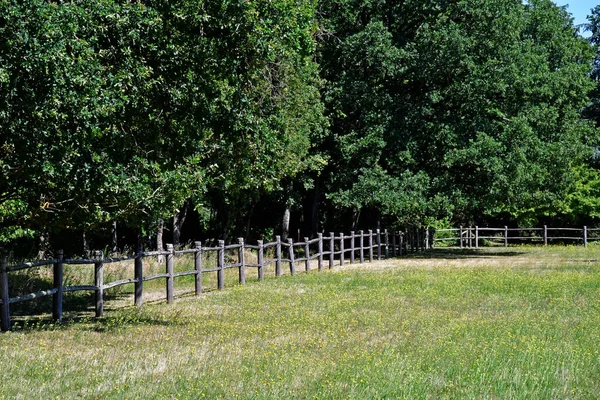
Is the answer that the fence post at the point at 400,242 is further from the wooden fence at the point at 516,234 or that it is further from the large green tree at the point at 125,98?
the large green tree at the point at 125,98

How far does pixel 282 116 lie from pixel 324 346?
22.8 feet

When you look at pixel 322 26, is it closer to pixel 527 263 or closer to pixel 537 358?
pixel 527 263

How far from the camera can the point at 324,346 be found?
12.0 m

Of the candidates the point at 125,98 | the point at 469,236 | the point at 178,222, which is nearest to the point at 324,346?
the point at 125,98

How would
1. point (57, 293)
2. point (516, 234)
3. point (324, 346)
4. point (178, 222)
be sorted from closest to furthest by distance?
point (324, 346)
point (57, 293)
point (178, 222)
point (516, 234)

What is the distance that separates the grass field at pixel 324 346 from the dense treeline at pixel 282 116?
2.55m

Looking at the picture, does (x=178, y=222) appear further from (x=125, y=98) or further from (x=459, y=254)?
(x=125, y=98)

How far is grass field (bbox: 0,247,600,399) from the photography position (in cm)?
916

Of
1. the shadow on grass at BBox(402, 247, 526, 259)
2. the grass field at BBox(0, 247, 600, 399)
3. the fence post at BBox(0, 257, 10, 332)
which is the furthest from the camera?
the shadow on grass at BBox(402, 247, 526, 259)

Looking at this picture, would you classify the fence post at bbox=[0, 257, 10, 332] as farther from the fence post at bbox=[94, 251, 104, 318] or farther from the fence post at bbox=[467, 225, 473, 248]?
the fence post at bbox=[467, 225, 473, 248]


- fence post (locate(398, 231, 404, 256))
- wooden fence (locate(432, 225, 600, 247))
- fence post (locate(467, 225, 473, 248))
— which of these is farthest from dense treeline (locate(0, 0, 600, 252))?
fence post (locate(467, 225, 473, 248))

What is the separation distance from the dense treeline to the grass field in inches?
100

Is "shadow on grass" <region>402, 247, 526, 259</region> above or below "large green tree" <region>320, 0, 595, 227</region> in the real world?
below

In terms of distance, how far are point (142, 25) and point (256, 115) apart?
3.31 metres
